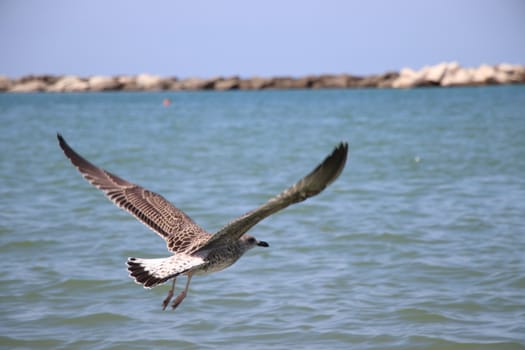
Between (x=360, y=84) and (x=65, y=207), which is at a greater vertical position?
(x=360, y=84)

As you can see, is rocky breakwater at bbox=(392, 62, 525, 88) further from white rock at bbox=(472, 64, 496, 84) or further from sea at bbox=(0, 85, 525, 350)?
sea at bbox=(0, 85, 525, 350)

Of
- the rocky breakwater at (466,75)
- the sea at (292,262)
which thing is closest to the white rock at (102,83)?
the rocky breakwater at (466,75)

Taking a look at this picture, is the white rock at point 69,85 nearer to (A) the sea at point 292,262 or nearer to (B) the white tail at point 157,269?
(A) the sea at point 292,262

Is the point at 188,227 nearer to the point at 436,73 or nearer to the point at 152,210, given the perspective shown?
the point at 152,210

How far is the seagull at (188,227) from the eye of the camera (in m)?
4.62

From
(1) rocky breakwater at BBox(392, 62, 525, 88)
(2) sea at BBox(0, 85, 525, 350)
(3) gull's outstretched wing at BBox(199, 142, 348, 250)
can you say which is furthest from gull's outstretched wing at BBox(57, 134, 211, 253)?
(1) rocky breakwater at BBox(392, 62, 525, 88)

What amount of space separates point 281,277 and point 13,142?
20185 millimetres

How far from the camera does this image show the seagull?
4625 mm

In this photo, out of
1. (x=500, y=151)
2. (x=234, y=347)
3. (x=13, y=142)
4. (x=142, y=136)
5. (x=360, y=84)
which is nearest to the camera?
(x=234, y=347)

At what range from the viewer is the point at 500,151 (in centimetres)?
1923

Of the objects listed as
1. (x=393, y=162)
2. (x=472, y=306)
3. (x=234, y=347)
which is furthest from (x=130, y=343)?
(x=393, y=162)

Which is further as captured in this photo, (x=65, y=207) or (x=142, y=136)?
(x=142, y=136)

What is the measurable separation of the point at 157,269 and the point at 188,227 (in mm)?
1148

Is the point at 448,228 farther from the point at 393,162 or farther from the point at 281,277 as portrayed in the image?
the point at 393,162
